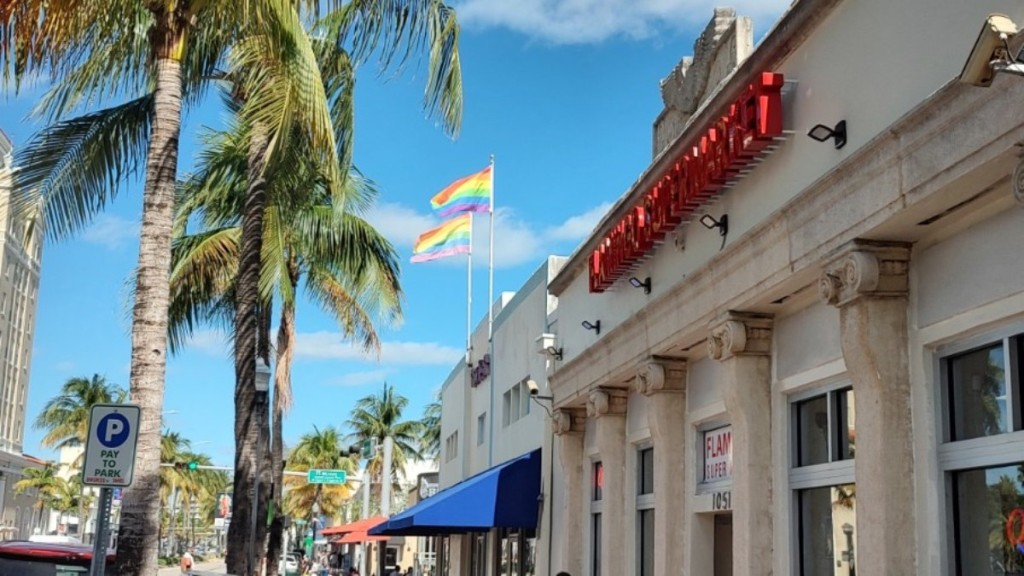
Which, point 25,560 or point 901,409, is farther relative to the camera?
point 25,560

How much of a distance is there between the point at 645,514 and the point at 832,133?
22.9ft

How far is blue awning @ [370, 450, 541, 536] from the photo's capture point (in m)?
17.7

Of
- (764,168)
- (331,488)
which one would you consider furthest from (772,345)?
(331,488)

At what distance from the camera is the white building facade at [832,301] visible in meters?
6.89

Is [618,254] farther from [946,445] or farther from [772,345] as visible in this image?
[946,445]

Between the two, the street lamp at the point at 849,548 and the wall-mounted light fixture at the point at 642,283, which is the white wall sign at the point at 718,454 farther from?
the street lamp at the point at 849,548

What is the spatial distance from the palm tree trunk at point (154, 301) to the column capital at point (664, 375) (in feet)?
17.1

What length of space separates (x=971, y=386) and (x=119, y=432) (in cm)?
580

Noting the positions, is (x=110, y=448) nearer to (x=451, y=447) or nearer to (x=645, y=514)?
(x=645, y=514)

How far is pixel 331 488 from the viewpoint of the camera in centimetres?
8325

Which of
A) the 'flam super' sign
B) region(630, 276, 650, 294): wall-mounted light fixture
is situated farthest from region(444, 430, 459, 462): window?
region(630, 276, 650, 294): wall-mounted light fixture

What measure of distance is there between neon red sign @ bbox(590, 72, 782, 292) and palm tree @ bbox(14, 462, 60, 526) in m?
91.2

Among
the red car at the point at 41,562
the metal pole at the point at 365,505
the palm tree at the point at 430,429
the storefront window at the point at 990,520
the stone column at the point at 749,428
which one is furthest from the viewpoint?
the palm tree at the point at 430,429

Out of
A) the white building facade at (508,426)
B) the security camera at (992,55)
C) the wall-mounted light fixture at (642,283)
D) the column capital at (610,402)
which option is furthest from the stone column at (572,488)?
the security camera at (992,55)
